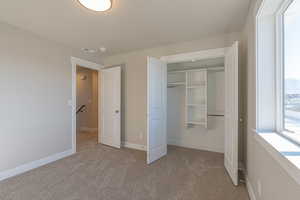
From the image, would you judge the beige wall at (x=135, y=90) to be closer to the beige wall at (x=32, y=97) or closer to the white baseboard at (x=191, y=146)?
the white baseboard at (x=191, y=146)

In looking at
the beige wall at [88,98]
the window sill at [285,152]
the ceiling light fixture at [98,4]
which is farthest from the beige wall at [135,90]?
the window sill at [285,152]

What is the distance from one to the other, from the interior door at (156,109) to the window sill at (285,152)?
177cm

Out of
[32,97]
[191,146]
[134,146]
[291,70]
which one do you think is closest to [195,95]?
[191,146]

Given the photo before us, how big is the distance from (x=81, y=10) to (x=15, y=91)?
1690mm

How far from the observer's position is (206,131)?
3.55m

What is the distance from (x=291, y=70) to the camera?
1.22m

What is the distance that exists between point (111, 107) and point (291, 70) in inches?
135

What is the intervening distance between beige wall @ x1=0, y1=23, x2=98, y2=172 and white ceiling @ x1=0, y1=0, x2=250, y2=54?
10.4 inches

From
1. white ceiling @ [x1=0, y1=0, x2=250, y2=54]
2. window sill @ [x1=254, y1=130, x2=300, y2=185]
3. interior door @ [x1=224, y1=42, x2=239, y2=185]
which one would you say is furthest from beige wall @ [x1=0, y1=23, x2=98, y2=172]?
window sill @ [x1=254, y1=130, x2=300, y2=185]

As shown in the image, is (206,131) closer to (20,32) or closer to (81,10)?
(81,10)

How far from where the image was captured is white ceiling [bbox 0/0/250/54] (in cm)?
188

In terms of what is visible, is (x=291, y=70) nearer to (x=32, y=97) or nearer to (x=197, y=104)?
(x=197, y=104)

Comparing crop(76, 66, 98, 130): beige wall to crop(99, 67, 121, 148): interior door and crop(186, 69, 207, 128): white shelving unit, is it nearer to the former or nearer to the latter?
crop(99, 67, 121, 148): interior door

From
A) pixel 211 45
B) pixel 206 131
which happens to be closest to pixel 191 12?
pixel 211 45
